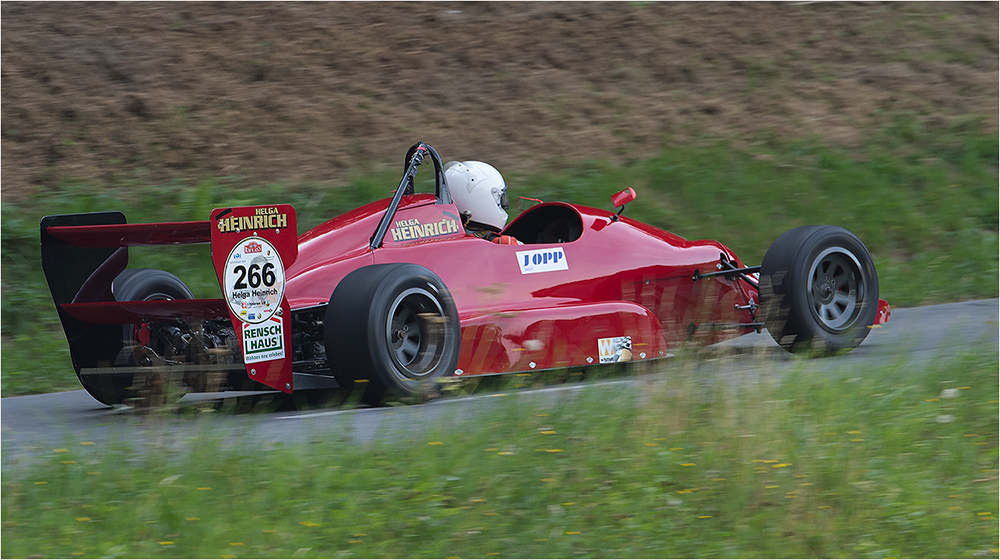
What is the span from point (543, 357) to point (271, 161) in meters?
6.61

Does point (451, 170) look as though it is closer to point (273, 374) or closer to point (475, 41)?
point (273, 374)

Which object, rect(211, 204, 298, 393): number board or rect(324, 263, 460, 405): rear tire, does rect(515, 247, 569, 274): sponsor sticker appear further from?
rect(211, 204, 298, 393): number board

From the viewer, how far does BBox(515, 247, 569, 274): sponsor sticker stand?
735 cm

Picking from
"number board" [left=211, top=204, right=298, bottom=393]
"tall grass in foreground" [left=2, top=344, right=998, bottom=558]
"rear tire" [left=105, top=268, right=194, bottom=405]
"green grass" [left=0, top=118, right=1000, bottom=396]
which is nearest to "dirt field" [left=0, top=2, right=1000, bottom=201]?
"green grass" [left=0, top=118, right=1000, bottom=396]

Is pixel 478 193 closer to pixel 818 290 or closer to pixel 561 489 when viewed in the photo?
pixel 818 290

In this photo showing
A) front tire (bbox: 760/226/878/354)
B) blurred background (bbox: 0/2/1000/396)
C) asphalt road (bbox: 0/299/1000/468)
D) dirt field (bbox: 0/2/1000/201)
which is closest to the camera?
asphalt road (bbox: 0/299/1000/468)

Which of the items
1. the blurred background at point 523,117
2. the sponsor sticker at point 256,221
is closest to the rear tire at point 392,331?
the sponsor sticker at point 256,221

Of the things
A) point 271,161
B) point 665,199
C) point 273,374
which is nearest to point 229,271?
point 273,374

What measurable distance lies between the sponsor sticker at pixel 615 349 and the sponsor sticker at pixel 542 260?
58 cm

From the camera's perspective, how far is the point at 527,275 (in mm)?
7328

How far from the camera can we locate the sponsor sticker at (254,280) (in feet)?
19.4

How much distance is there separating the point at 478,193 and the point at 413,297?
5.88ft

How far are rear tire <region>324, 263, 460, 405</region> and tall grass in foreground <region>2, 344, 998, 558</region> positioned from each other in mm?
689

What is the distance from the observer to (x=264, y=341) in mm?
6039
